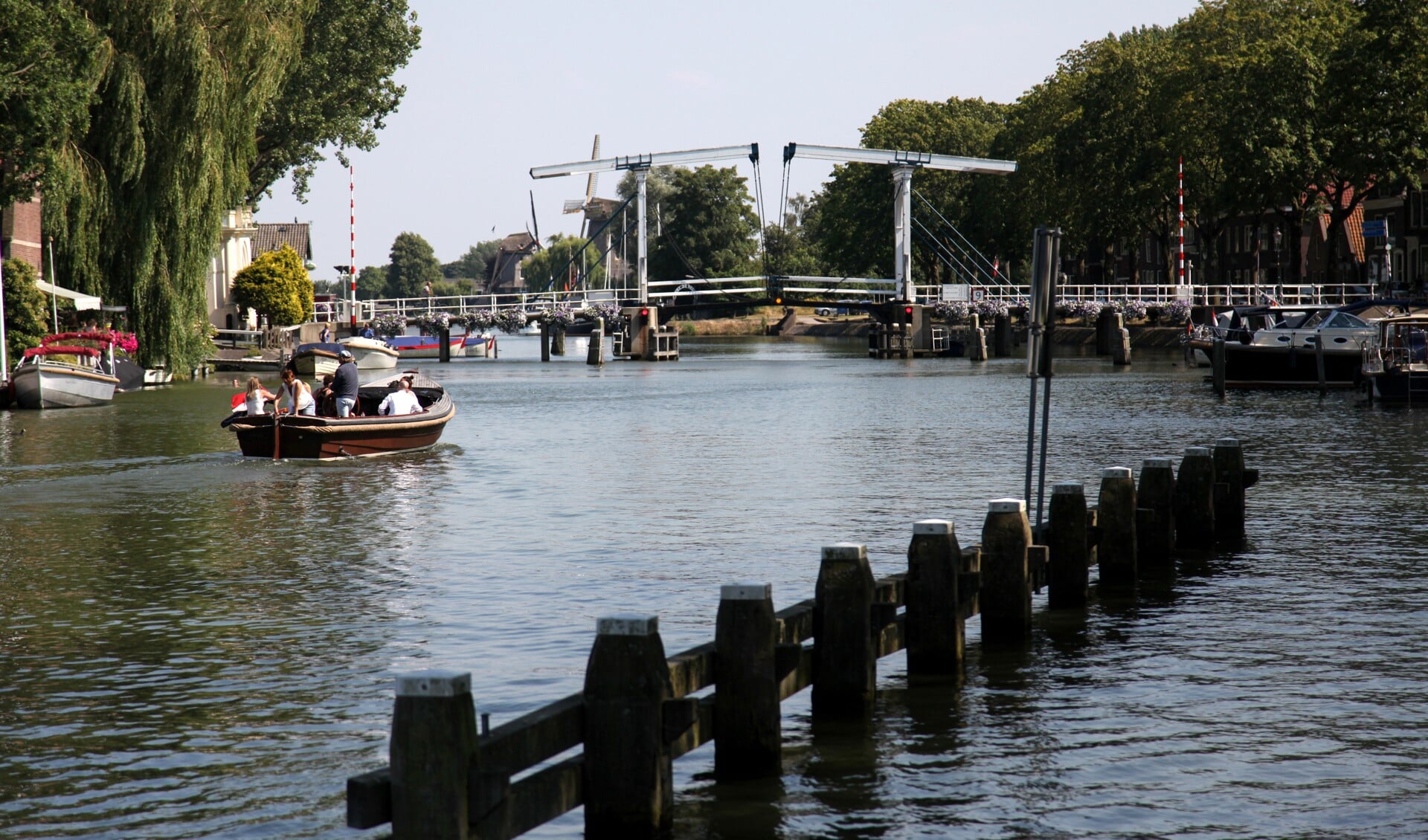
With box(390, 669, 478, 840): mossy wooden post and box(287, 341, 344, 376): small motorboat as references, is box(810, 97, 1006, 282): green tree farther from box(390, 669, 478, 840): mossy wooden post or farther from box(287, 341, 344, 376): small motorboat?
box(390, 669, 478, 840): mossy wooden post

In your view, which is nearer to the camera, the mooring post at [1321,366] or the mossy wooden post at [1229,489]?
the mossy wooden post at [1229,489]

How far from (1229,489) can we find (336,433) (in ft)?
52.3

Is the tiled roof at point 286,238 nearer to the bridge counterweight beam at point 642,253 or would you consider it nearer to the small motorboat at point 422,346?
the small motorboat at point 422,346

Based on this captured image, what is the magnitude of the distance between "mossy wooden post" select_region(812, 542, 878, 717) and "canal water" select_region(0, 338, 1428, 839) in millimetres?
246

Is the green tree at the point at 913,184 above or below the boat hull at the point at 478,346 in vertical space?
above

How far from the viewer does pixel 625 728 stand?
21.5 feet

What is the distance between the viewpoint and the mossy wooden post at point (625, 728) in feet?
21.3

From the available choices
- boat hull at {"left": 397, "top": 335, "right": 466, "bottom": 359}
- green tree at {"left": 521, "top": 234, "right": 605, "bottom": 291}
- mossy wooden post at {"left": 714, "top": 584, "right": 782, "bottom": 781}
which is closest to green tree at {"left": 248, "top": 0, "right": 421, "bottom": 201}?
boat hull at {"left": 397, "top": 335, "right": 466, "bottom": 359}

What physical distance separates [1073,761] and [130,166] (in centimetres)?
3503

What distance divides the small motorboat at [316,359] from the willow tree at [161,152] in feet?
10.9

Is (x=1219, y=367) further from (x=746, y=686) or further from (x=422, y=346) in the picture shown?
(x=422, y=346)

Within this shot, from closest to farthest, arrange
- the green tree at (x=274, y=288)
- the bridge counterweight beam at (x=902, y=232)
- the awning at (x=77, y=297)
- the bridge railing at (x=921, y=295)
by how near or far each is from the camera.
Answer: the awning at (x=77, y=297) < the bridge railing at (x=921, y=295) < the green tree at (x=274, y=288) < the bridge counterweight beam at (x=902, y=232)

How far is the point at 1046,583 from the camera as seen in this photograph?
1202 centimetres

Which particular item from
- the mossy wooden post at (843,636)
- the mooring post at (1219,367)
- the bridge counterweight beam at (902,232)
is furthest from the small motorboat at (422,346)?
the mossy wooden post at (843,636)
